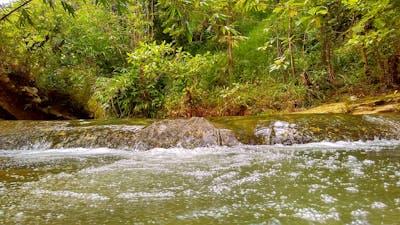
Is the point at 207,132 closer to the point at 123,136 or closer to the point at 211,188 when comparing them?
the point at 123,136

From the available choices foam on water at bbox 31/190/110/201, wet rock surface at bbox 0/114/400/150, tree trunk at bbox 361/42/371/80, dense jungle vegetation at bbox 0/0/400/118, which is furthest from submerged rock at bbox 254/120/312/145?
tree trunk at bbox 361/42/371/80

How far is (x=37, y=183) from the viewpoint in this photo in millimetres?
2650

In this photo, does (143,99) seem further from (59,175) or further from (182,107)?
(59,175)

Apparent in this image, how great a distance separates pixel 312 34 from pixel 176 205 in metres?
7.21

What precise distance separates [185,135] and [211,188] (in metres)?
2.62

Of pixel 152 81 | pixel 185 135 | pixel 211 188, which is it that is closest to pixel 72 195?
pixel 211 188

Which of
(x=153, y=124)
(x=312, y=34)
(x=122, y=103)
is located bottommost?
(x=153, y=124)

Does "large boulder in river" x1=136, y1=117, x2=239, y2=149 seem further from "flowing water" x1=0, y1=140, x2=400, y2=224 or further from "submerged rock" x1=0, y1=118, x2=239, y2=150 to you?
"flowing water" x1=0, y1=140, x2=400, y2=224

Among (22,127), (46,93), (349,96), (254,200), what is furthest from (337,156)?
(46,93)

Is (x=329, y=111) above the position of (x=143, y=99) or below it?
below

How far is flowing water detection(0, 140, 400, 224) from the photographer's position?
1.75 m

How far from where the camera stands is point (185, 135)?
492cm

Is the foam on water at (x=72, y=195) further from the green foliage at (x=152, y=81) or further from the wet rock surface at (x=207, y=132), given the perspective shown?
the green foliage at (x=152, y=81)

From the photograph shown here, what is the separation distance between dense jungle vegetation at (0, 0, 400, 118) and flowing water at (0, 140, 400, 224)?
3.51 m
